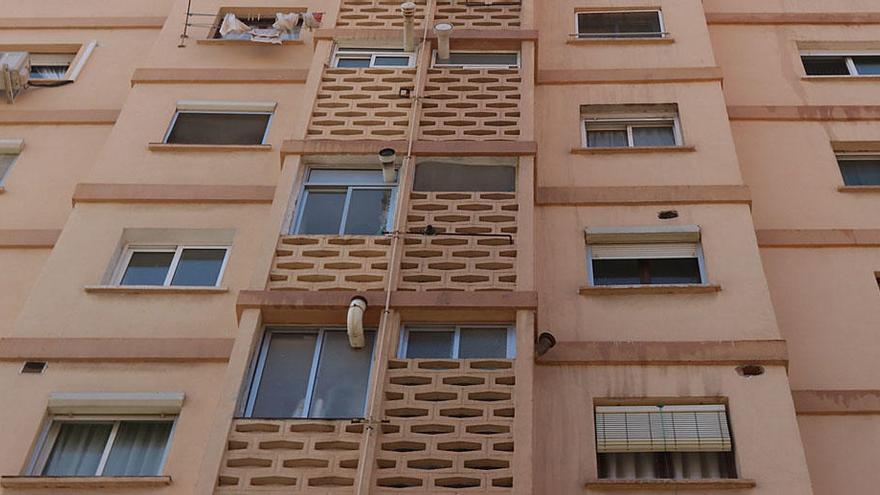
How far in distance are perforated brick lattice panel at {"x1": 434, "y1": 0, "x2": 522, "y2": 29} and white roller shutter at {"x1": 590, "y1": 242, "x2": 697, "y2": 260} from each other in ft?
13.4

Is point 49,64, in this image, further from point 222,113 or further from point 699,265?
point 699,265

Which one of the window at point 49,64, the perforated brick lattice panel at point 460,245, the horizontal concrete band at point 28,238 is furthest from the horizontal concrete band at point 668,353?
the window at point 49,64

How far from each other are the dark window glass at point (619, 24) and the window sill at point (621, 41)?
399mm

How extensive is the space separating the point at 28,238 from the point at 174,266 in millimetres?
2208

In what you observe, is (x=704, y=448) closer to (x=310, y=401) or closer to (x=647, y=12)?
(x=310, y=401)

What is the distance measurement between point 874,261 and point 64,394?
30.4 ft

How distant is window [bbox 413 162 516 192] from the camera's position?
11.8 meters

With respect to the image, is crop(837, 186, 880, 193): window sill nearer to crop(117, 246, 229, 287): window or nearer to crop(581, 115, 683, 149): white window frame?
crop(581, 115, 683, 149): white window frame

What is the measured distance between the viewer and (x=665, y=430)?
32.5 feet

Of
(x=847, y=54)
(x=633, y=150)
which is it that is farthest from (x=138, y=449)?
(x=847, y=54)

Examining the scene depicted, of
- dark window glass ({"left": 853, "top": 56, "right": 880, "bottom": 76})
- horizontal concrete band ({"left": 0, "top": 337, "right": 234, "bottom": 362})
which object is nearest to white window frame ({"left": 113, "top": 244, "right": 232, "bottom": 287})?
horizontal concrete band ({"left": 0, "top": 337, "right": 234, "bottom": 362})

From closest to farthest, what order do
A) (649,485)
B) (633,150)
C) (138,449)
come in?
(649,485) < (138,449) < (633,150)

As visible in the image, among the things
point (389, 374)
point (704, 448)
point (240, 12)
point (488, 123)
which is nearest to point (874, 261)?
point (704, 448)

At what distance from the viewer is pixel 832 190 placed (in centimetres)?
1309
